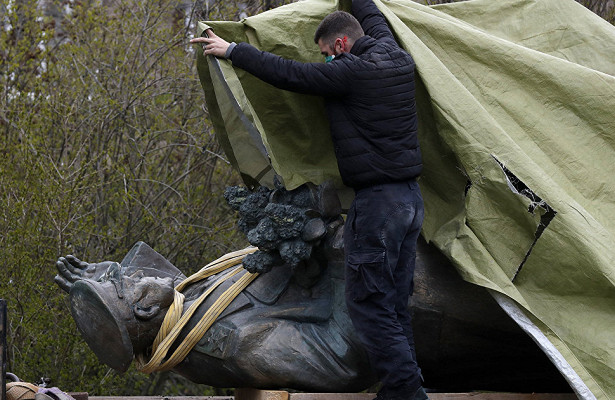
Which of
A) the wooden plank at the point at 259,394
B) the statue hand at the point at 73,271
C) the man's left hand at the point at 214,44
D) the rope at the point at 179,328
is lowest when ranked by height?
the wooden plank at the point at 259,394

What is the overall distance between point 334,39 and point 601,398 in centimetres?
153

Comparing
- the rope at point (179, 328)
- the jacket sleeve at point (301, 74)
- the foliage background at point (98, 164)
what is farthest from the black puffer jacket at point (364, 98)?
the foliage background at point (98, 164)

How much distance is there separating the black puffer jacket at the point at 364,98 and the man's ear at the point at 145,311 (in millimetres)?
854

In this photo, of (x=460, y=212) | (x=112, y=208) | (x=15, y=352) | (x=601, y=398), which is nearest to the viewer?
(x=601, y=398)

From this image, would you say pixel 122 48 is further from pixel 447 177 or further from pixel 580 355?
pixel 580 355

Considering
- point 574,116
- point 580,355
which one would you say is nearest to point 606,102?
point 574,116

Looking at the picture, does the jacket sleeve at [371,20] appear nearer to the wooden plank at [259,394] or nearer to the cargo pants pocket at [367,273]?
the cargo pants pocket at [367,273]

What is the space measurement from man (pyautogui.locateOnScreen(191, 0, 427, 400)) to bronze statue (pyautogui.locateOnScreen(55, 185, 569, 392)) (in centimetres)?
27

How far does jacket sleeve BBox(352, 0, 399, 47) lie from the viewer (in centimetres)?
342

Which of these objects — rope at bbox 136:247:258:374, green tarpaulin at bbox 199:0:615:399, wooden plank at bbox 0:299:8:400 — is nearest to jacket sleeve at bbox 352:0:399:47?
green tarpaulin at bbox 199:0:615:399

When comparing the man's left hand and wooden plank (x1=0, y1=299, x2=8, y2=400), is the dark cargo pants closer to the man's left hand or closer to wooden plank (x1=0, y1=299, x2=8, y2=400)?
the man's left hand

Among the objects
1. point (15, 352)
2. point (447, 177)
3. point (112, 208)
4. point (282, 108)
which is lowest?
point (15, 352)

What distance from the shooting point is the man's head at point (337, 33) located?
3.32m

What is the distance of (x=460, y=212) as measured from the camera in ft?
11.3
